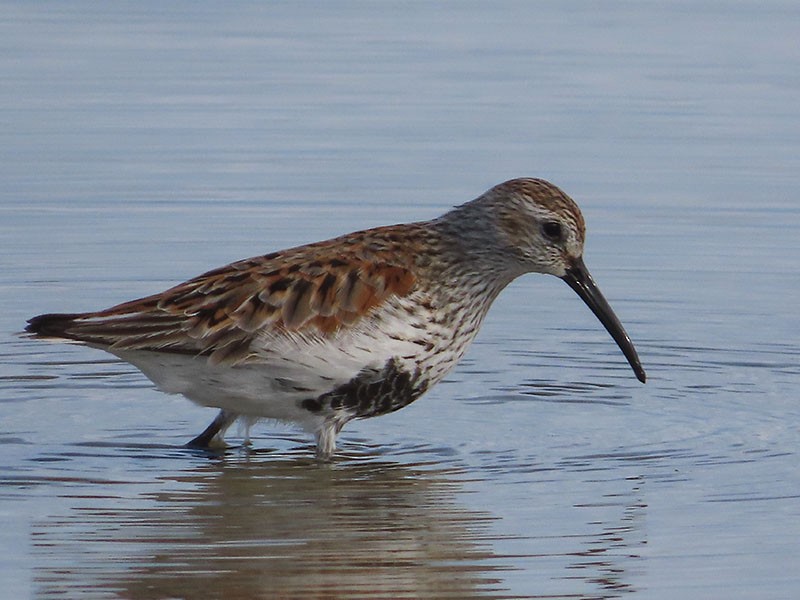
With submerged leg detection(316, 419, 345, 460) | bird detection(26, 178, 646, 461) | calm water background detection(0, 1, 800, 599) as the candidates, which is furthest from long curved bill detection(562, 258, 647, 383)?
submerged leg detection(316, 419, 345, 460)

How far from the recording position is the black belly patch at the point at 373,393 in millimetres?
11133

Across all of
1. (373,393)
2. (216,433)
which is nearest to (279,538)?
(373,393)

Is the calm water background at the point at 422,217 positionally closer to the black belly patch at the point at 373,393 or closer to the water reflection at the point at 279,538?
the water reflection at the point at 279,538

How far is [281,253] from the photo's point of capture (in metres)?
11.7

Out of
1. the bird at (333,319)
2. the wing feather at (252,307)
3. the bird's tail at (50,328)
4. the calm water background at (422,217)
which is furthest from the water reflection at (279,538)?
the bird's tail at (50,328)

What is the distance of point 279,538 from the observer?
32.6ft

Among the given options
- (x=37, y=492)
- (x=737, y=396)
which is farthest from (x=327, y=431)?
(x=737, y=396)

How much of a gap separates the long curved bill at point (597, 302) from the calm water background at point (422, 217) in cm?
40

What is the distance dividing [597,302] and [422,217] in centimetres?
480

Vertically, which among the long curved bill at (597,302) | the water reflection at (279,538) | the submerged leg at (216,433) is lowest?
the water reflection at (279,538)

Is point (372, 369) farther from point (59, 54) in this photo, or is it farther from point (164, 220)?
point (59, 54)

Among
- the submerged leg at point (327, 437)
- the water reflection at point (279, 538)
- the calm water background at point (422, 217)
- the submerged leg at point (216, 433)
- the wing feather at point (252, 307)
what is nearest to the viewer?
the water reflection at point (279, 538)

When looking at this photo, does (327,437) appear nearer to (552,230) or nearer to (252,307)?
(252,307)

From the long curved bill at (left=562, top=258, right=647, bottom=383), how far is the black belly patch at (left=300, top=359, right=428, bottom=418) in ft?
3.88
